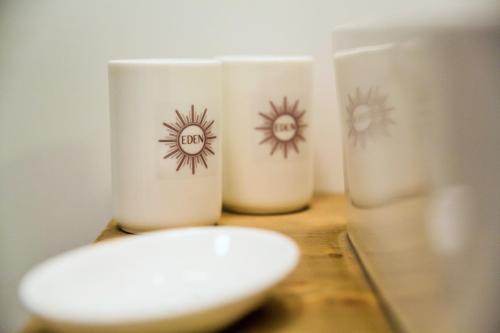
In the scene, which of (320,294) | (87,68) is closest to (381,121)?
(320,294)

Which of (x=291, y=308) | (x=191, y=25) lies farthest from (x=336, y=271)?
(x=191, y=25)

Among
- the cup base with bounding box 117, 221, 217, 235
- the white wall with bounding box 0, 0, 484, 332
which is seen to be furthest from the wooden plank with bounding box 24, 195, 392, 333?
the white wall with bounding box 0, 0, 484, 332

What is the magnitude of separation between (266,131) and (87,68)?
0.82 feet

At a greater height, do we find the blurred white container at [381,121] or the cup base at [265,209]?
the blurred white container at [381,121]

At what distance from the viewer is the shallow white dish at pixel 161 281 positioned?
299 mm

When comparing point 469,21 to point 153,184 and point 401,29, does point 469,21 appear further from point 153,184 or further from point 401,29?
point 153,184

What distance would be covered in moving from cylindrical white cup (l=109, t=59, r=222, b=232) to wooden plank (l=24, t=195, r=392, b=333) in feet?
0.17

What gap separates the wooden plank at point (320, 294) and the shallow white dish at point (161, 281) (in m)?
0.02

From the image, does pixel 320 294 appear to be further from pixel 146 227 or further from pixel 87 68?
pixel 87 68

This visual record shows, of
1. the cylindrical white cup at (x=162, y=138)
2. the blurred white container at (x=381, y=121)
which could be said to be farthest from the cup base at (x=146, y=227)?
the blurred white container at (x=381, y=121)

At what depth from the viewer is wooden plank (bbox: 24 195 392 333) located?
0.35 m

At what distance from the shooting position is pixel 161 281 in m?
0.40

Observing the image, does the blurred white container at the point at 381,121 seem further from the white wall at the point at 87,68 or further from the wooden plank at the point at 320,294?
the white wall at the point at 87,68

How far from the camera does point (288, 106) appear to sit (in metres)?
0.60
